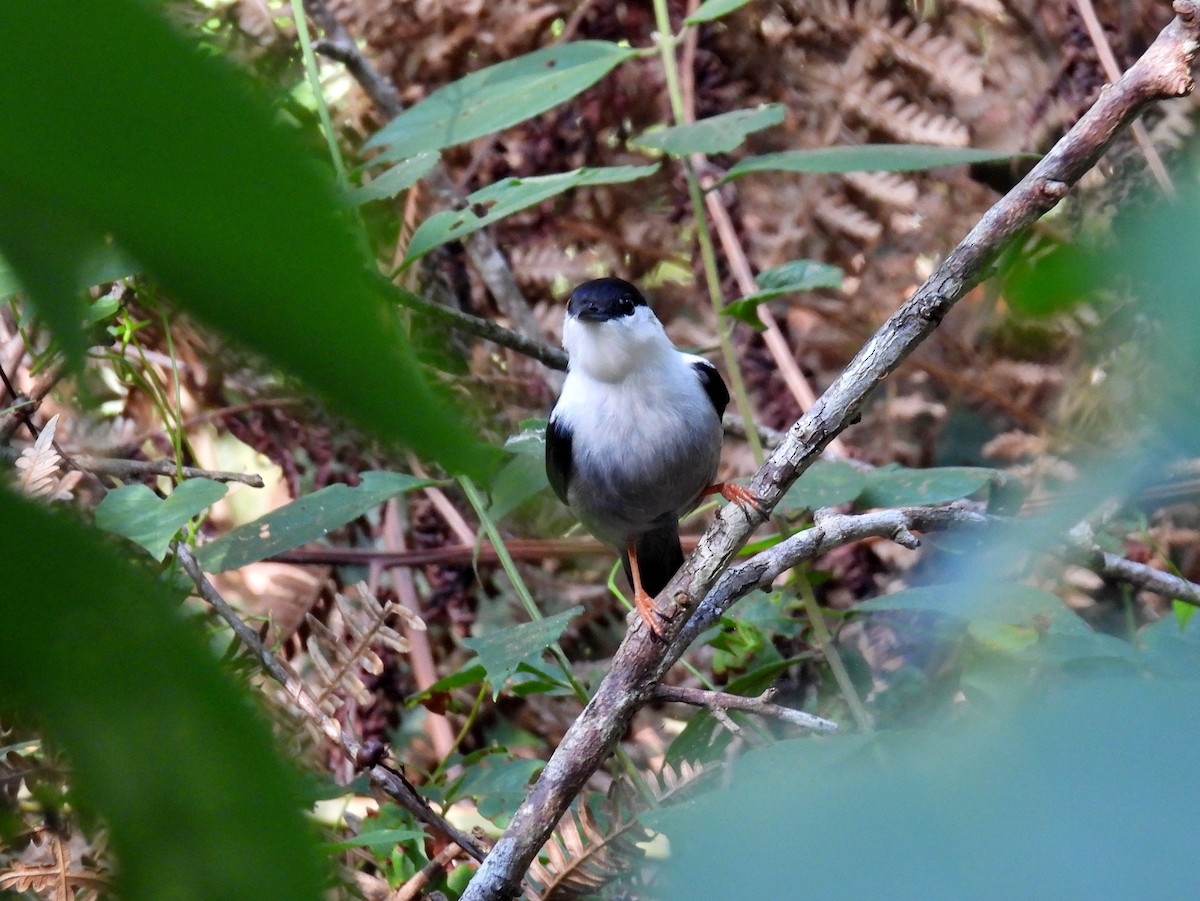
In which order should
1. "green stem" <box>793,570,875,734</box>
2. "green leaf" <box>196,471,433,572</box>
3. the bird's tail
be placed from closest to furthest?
"green leaf" <box>196,471,433,572</box>
"green stem" <box>793,570,875,734</box>
the bird's tail

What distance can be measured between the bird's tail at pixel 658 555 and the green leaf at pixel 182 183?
3.05 m

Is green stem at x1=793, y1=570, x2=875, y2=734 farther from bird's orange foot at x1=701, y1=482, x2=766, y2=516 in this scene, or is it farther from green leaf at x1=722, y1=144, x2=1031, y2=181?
green leaf at x1=722, y1=144, x2=1031, y2=181

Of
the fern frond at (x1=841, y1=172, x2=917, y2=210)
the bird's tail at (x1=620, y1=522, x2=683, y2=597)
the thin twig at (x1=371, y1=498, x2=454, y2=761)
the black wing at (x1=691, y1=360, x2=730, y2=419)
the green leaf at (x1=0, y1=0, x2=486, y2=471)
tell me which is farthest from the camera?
the fern frond at (x1=841, y1=172, x2=917, y2=210)

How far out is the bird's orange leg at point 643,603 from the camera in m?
1.98

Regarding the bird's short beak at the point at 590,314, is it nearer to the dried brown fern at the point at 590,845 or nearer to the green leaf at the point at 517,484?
the green leaf at the point at 517,484

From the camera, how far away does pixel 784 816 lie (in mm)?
332

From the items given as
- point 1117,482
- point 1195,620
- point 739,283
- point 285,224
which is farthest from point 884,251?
point 285,224

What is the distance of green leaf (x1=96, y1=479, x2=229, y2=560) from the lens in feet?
6.53

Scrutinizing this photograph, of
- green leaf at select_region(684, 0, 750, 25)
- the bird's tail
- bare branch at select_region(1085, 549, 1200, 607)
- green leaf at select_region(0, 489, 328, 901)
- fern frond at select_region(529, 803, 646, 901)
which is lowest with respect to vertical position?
bare branch at select_region(1085, 549, 1200, 607)

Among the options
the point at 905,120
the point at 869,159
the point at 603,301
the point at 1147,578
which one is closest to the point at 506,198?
the point at 603,301

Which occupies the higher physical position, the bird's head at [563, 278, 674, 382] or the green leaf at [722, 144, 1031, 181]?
the green leaf at [722, 144, 1031, 181]

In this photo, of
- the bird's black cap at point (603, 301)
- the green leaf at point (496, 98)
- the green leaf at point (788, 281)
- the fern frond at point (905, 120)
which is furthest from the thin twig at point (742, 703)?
the fern frond at point (905, 120)

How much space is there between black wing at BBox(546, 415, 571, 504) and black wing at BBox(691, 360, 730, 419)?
43 centimetres

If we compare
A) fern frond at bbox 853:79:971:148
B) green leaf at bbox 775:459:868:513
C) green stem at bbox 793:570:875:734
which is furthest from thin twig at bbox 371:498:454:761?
fern frond at bbox 853:79:971:148
